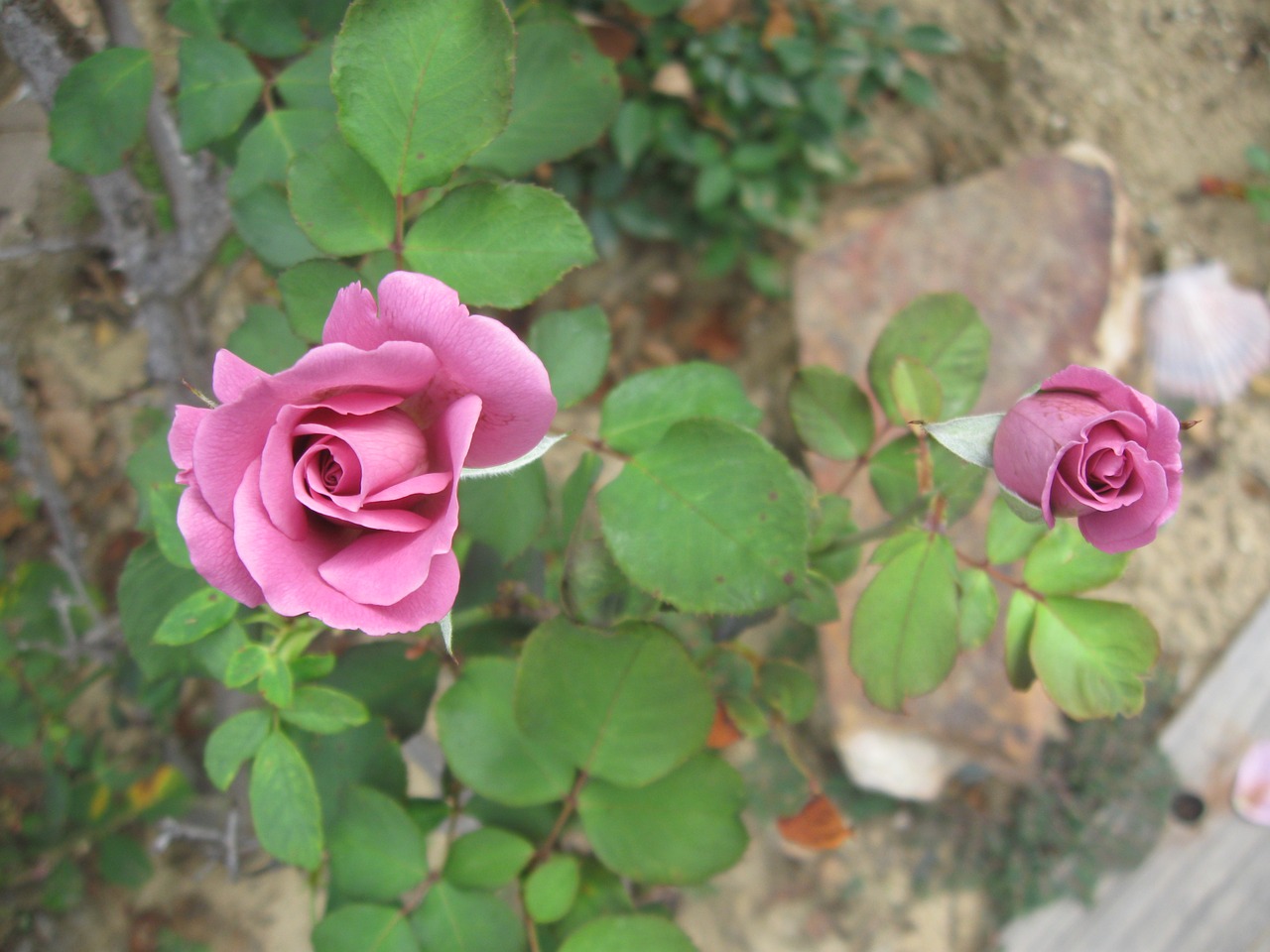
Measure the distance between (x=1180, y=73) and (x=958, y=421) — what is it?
2012 mm

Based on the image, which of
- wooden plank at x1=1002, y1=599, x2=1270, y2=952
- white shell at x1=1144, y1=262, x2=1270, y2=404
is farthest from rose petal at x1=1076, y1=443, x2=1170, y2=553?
white shell at x1=1144, y1=262, x2=1270, y2=404

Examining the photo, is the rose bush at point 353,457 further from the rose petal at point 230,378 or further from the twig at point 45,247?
the twig at point 45,247

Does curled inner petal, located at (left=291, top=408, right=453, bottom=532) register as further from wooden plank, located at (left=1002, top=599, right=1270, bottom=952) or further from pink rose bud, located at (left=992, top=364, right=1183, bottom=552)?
wooden plank, located at (left=1002, top=599, right=1270, bottom=952)

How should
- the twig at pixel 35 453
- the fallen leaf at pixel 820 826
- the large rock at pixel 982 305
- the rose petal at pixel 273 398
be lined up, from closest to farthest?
the rose petal at pixel 273 398, the fallen leaf at pixel 820 826, the twig at pixel 35 453, the large rock at pixel 982 305

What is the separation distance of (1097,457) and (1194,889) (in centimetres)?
158

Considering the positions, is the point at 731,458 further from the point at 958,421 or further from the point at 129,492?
the point at 129,492

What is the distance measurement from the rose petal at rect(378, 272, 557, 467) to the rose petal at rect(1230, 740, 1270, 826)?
1800 millimetres

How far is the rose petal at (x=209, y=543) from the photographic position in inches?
17.6

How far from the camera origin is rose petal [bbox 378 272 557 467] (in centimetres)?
46

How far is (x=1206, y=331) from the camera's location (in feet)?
6.42

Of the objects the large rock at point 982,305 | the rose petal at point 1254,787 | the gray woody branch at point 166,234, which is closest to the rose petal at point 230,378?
the gray woody branch at point 166,234

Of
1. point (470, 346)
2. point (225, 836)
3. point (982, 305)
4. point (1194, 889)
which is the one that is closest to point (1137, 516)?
point (470, 346)

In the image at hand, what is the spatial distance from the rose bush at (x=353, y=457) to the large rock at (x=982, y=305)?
118 centimetres

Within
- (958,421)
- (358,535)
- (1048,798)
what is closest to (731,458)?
(958,421)
